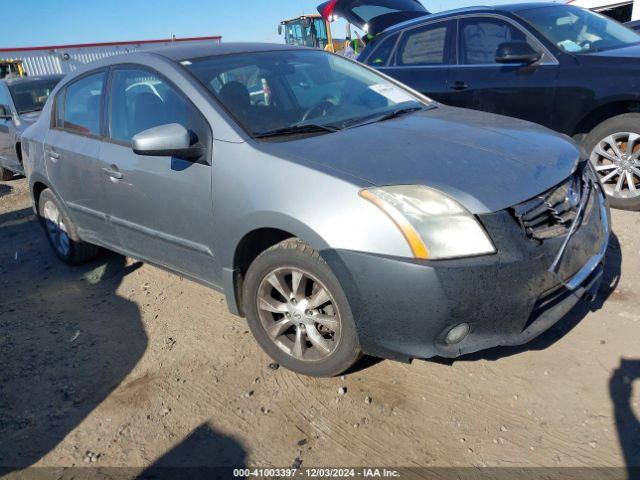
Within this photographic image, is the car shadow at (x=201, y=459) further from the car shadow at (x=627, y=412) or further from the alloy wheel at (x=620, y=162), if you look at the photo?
the alloy wheel at (x=620, y=162)

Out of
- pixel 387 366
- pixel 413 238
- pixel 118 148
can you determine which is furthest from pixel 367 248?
pixel 118 148

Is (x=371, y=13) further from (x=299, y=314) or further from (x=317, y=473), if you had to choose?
(x=317, y=473)

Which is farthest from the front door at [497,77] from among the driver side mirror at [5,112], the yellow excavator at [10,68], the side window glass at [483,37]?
the yellow excavator at [10,68]

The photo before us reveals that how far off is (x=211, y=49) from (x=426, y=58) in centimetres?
280

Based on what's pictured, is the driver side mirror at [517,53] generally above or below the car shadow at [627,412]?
above

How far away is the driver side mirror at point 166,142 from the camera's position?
2713 mm

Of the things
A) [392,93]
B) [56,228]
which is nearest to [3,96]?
[56,228]

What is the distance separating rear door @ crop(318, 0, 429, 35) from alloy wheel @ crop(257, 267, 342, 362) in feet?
15.7

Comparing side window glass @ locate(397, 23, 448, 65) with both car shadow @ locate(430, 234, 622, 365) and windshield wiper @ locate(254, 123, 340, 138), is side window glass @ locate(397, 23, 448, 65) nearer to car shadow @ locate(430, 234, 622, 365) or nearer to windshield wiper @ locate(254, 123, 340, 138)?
car shadow @ locate(430, 234, 622, 365)

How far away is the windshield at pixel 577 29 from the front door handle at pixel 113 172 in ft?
12.6

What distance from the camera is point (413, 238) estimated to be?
2.14 metres

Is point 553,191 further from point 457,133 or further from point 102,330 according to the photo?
point 102,330

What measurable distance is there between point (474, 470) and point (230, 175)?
5.80 ft

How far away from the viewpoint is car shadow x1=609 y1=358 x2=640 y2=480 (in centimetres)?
206
